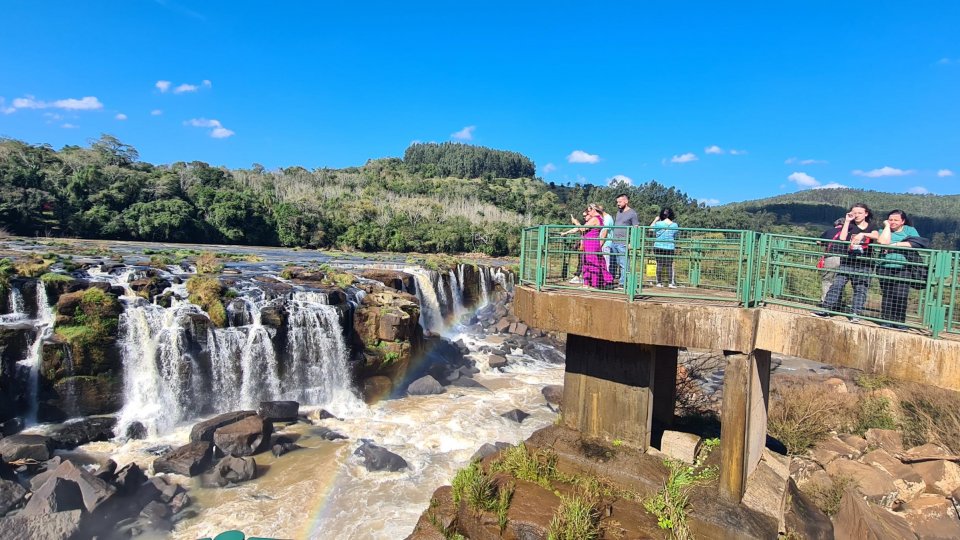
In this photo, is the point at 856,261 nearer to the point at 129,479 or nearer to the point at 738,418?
the point at 738,418

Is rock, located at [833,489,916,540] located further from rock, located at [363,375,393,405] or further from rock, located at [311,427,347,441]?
rock, located at [363,375,393,405]

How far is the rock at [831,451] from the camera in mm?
9539

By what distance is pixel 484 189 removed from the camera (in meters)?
105

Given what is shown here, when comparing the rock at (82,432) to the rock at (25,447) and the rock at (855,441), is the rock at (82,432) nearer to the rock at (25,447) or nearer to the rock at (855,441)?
the rock at (25,447)

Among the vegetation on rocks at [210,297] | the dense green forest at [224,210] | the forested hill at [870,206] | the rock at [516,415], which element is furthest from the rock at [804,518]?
the forested hill at [870,206]

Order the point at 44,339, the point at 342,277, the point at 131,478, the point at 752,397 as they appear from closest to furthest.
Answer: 1. the point at 752,397
2. the point at 131,478
3. the point at 44,339
4. the point at 342,277

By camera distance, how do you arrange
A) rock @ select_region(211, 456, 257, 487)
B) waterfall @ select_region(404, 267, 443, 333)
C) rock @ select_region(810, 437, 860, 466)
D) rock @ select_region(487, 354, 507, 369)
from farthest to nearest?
1. waterfall @ select_region(404, 267, 443, 333)
2. rock @ select_region(487, 354, 507, 369)
3. rock @ select_region(211, 456, 257, 487)
4. rock @ select_region(810, 437, 860, 466)

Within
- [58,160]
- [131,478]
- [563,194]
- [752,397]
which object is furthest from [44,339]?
[563,194]

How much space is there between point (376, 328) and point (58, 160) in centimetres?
5119

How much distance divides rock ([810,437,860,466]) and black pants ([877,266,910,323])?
15.6ft

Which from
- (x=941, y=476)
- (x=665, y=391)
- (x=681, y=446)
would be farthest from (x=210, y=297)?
(x=941, y=476)

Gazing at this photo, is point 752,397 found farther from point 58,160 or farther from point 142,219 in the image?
point 58,160

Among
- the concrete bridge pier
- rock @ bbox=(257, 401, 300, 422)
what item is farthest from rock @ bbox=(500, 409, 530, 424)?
the concrete bridge pier

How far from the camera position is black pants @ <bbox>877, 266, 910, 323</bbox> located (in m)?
5.88
